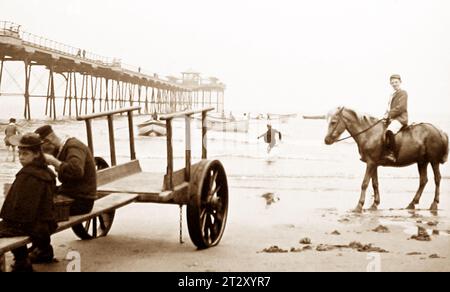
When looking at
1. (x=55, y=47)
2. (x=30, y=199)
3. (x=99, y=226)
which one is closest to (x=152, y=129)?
(x=55, y=47)

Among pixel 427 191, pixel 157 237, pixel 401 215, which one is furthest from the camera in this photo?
pixel 427 191

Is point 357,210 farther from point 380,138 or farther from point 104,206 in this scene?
point 104,206

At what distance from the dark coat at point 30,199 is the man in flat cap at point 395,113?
5912 mm

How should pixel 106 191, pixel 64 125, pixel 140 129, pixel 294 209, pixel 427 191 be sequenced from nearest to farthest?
pixel 106 191
pixel 294 209
pixel 427 191
pixel 64 125
pixel 140 129

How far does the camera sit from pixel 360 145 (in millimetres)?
8852

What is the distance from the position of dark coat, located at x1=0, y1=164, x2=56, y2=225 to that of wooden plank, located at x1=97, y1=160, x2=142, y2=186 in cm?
184

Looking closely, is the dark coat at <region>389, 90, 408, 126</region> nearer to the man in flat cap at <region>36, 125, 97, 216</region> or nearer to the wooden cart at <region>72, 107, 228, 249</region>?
the wooden cart at <region>72, 107, 228, 249</region>

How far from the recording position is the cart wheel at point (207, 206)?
5367mm

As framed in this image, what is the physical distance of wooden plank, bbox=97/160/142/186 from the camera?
237 inches

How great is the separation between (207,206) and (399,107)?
4166mm
